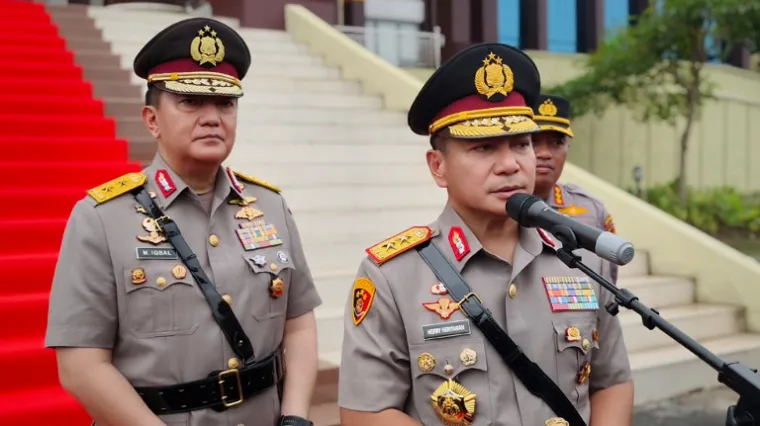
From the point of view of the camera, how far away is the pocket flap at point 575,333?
191 centimetres

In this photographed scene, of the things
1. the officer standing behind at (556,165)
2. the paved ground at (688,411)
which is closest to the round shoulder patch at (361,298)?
the officer standing behind at (556,165)

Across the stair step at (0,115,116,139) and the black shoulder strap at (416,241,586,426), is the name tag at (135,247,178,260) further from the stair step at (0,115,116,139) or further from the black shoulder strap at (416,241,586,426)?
the stair step at (0,115,116,139)

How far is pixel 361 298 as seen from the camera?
1979mm

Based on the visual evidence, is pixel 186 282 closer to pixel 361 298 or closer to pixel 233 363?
pixel 233 363

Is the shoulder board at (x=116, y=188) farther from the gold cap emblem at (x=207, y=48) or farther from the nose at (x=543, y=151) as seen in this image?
the nose at (x=543, y=151)

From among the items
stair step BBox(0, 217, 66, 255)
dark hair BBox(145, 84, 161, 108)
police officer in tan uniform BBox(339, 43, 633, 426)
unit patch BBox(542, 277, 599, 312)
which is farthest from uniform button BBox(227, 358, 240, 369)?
stair step BBox(0, 217, 66, 255)

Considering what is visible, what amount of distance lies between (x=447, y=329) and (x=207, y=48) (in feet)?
3.82

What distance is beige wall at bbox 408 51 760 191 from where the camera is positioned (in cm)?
1462

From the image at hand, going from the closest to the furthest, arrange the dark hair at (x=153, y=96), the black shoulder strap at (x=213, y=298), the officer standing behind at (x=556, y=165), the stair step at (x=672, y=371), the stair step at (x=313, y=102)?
the black shoulder strap at (x=213, y=298) → the dark hair at (x=153, y=96) → the officer standing behind at (x=556, y=165) → the stair step at (x=672, y=371) → the stair step at (x=313, y=102)

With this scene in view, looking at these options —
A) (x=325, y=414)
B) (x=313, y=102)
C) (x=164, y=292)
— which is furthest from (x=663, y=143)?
(x=164, y=292)

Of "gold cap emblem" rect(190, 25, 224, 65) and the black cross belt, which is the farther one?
"gold cap emblem" rect(190, 25, 224, 65)

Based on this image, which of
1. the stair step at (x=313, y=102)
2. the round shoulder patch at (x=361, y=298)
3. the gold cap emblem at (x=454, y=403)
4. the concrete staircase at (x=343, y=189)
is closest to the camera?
the gold cap emblem at (x=454, y=403)

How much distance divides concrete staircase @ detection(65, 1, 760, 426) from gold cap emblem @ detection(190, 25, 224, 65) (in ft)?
6.67

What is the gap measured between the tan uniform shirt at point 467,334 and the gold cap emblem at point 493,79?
325mm
